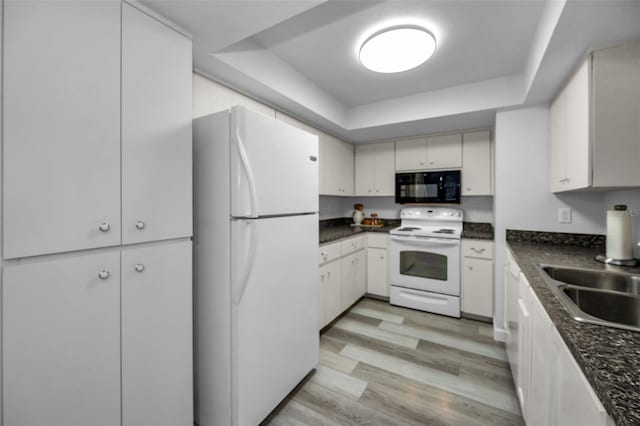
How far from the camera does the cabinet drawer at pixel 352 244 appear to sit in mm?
2826

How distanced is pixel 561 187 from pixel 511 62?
104 centimetres

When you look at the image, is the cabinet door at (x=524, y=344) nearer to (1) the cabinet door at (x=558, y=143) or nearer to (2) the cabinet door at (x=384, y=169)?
(1) the cabinet door at (x=558, y=143)

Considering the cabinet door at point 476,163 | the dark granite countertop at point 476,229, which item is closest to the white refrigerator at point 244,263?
the dark granite countertop at point 476,229

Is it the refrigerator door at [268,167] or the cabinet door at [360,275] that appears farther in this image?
the cabinet door at [360,275]

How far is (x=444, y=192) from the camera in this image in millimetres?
3180

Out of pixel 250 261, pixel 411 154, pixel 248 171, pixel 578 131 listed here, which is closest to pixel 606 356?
pixel 250 261

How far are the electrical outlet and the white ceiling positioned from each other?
92cm

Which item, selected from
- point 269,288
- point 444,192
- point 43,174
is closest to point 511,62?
point 444,192

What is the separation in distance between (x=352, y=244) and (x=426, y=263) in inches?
34.2

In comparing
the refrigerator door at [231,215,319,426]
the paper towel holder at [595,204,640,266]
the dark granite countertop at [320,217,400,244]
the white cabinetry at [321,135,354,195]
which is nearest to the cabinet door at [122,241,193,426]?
the refrigerator door at [231,215,319,426]

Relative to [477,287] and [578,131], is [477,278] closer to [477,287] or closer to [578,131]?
[477,287]

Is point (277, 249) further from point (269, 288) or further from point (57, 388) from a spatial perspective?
point (57, 388)

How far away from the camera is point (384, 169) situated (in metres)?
3.61

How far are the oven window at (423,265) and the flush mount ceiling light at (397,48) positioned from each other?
197cm
